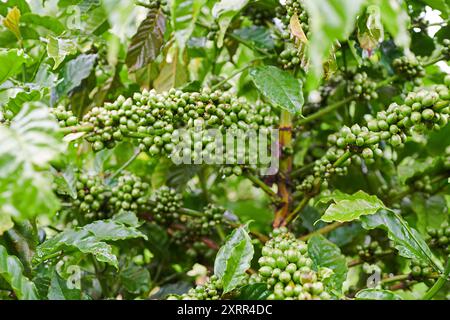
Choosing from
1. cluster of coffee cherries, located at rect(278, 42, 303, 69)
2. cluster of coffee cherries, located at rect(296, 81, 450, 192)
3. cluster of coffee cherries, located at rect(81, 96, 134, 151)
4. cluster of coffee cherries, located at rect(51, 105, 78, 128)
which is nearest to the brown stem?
cluster of coffee cherries, located at rect(278, 42, 303, 69)

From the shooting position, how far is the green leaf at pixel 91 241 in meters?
1.00

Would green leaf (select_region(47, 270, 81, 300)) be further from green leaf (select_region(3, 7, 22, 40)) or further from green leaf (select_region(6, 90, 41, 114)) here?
green leaf (select_region(3, 7, 22, 40))

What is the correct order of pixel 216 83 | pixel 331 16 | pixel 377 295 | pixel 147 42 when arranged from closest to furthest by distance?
pixel 331 16
pixel 377 295
pixel 147 42
pixel 216 83

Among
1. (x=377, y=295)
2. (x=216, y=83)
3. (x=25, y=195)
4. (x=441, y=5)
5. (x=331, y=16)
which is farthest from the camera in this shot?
(x=216, y=83)

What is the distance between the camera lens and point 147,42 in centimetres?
137

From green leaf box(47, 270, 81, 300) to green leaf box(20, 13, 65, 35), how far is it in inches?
25.2

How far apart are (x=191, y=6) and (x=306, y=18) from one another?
0.23 meters

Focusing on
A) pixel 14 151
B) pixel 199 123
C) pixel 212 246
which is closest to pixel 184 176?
pixel 212 246

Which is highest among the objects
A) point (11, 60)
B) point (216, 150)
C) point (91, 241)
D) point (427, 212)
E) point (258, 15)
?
point (258, 15)

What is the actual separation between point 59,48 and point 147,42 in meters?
0.25

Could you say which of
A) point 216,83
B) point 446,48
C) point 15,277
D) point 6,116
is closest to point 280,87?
point 216,83

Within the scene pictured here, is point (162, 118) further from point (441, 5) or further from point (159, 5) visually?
point (441, 5)

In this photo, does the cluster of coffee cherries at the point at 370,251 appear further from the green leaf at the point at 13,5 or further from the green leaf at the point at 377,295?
the green leaf at the point at 13,5

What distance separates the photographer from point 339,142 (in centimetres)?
112
